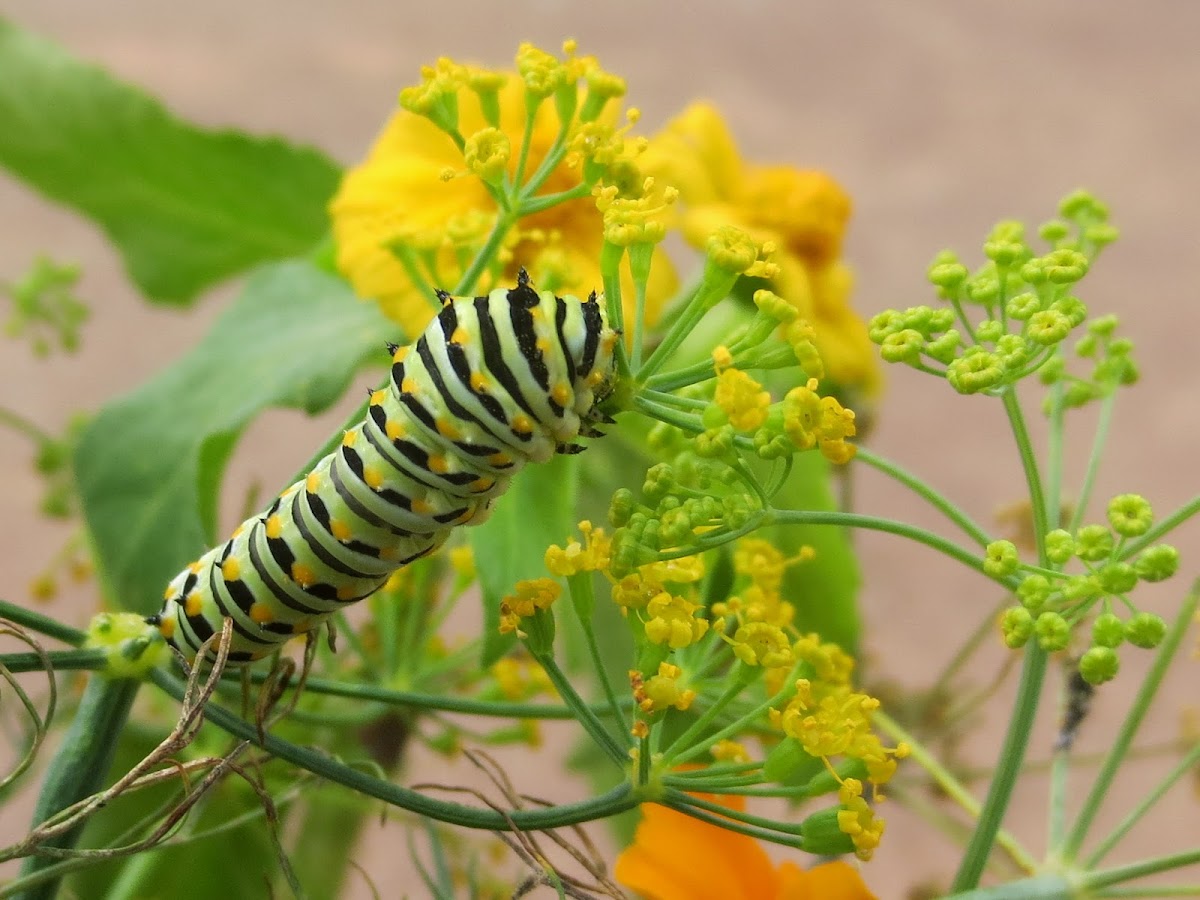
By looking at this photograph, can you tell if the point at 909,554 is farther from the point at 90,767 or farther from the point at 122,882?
the point at 90,767

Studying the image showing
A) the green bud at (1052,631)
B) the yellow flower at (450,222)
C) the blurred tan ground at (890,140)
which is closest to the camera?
the green bud at (1052,631)

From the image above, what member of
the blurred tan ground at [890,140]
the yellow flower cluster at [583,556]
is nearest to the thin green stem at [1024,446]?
the yellow flower cluster at [583,556]

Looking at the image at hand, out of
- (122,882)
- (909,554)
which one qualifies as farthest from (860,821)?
(909,554)

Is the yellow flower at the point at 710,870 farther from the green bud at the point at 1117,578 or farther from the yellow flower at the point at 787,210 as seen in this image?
the yellow flower at the point at 787,210

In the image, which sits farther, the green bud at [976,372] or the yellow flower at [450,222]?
the yellow flower at [450,222]

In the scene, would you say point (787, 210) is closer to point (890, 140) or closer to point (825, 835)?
point (825, 835)

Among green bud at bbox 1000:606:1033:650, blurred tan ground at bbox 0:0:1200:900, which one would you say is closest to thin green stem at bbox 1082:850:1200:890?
green bud at bbox 1000:606:1033:650
